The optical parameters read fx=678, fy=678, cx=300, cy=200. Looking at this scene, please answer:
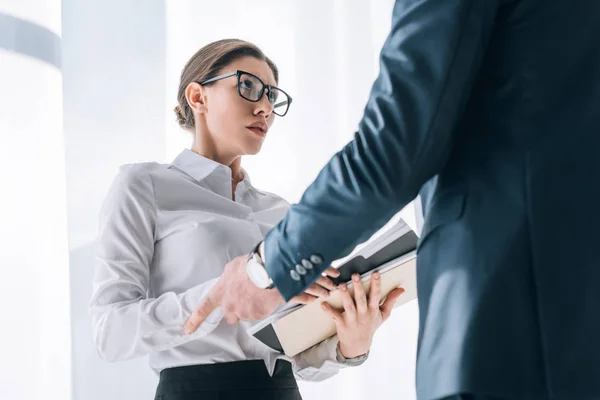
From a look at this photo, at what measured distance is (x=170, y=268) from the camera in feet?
5.14

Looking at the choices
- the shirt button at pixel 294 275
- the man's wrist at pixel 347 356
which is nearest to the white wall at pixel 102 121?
the man's wrist at pixel 347 356

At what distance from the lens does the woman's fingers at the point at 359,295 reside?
1.23 m

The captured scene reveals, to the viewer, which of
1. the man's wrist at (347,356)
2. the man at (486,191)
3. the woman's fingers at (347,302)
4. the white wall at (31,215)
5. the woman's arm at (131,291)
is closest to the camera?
the man at (486,191)

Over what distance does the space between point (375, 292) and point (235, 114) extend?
712mm

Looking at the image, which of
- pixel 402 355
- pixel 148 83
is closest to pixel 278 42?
pixel 148 83

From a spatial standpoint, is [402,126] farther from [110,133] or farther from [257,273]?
[110,133]

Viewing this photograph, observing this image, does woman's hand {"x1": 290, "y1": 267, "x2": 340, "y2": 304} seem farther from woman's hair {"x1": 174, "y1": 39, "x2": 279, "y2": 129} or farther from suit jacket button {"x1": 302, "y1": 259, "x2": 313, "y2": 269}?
woman's hair {"x1": 174, "y1": 39, "x2": 279, "y2": 129}

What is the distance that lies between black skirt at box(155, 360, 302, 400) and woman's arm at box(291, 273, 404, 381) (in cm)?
9

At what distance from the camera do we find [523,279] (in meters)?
0.77

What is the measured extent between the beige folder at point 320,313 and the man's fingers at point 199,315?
0.47 feet

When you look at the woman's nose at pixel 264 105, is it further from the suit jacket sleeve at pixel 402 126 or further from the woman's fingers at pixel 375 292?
the suit jacket sleeve at pixel 402 126

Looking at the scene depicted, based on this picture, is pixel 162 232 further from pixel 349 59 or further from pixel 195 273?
pixel 349 59

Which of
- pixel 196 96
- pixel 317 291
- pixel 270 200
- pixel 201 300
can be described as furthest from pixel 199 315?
pixel 196 96

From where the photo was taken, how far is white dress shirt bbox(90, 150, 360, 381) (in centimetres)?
141
